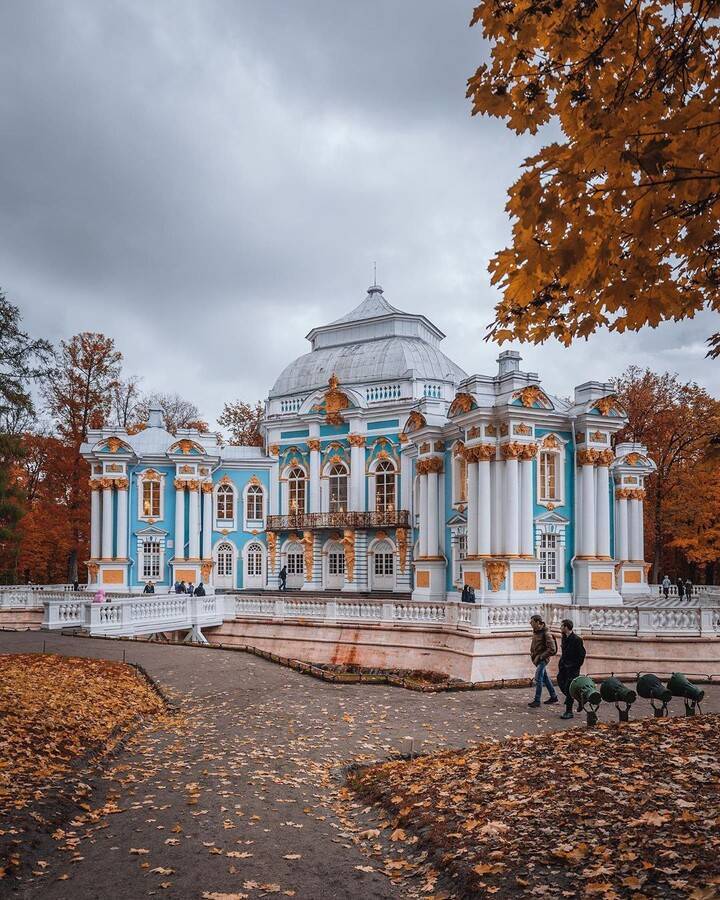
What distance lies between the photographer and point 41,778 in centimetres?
670

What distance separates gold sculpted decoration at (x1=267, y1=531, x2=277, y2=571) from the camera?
34375 millimetres

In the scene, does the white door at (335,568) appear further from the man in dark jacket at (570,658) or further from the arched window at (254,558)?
the man in dark jacket at (570,658)

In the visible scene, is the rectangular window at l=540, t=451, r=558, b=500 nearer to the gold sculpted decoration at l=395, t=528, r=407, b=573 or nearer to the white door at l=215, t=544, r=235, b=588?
the gold sculpted decoration at l=395, t=528, r=407, b=573

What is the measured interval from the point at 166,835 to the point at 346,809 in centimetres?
171

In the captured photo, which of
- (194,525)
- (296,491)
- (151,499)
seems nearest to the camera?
(151,499)

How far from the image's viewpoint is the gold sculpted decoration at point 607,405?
901 inches

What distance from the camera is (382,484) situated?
3234cm

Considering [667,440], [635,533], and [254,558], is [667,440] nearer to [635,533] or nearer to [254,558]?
[635,533]

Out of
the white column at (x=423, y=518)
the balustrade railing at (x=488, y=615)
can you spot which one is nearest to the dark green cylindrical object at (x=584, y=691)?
the balustrade railing at (x=488, y=615)

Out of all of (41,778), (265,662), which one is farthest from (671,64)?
(265,662)

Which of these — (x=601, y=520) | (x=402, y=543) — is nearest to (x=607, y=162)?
(x=601, y=520)

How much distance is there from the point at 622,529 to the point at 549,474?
7972 mm

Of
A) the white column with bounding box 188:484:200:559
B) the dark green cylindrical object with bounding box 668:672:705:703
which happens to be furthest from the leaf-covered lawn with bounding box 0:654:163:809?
the white column with bounding box 188:484:200:559

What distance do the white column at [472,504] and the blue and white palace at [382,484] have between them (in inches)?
1.6
